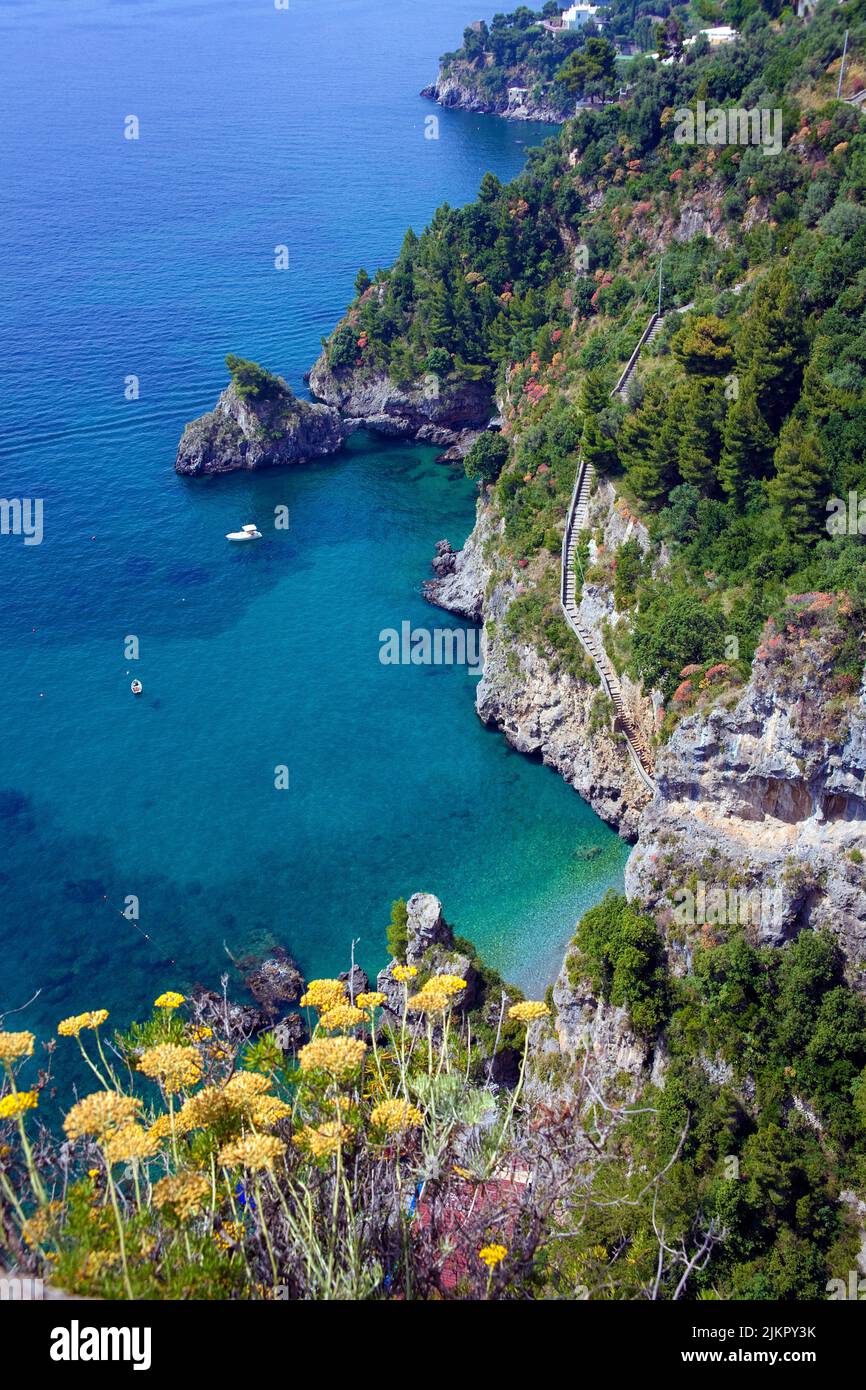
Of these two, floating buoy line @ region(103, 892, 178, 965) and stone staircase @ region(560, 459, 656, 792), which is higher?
stone staircase @ region(560, 459, 656, 792)

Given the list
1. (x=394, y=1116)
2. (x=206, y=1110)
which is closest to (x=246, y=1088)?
(x=206, y=1110)

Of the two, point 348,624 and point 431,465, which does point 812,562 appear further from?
point 431,465

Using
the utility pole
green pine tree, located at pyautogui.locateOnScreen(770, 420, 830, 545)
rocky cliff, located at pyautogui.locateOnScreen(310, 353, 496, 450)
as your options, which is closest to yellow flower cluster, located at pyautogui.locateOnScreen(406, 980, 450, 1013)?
green pine tree, located at pyautogui.locateOnScreen(770, 420, 830, 545)

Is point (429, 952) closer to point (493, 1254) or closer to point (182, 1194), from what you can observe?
point (493, 1254)

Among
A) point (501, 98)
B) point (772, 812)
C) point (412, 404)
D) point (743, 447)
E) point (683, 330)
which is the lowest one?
point (772, 812)

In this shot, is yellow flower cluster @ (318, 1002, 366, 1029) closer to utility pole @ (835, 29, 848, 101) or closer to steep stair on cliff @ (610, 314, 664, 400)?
steep stair on cliff @ (610, 314, 664, 400)

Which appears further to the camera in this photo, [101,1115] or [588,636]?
[588,636]

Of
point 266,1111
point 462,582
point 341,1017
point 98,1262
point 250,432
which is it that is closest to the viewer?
point 98,1262
